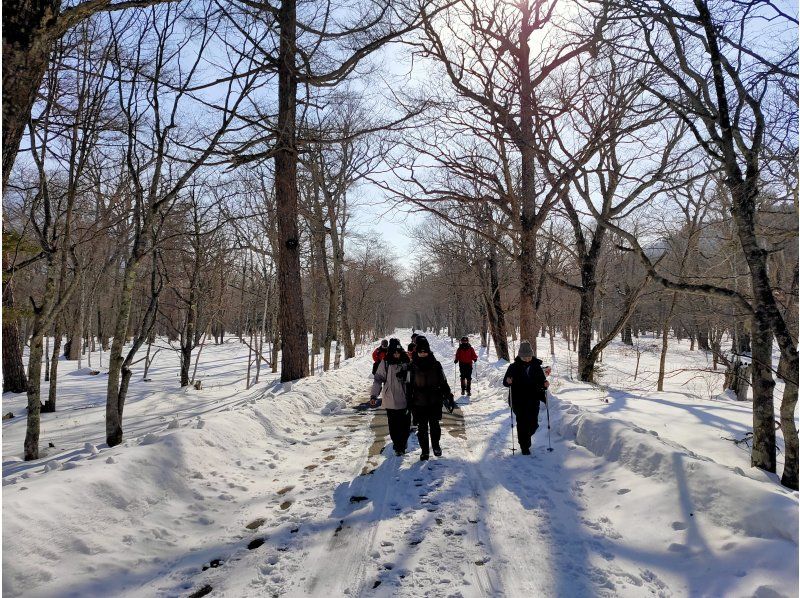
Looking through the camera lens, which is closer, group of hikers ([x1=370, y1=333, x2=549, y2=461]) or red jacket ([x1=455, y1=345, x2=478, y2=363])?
group of hikers ([x1=370, y1=333, x2=549, y2=461])

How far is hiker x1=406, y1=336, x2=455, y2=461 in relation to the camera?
6.57m

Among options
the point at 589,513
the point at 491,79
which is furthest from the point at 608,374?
the point at 589,513

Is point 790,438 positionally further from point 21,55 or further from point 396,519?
point 21,55

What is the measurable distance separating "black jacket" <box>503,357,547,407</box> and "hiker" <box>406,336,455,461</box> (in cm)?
106

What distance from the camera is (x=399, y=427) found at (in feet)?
21.9

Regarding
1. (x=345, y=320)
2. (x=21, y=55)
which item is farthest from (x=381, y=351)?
(x=345, y=320)

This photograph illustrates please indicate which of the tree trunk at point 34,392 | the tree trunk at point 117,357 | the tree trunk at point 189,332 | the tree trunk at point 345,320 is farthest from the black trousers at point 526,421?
the tree trunk at point 345,320

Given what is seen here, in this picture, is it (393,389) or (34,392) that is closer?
(393,389)

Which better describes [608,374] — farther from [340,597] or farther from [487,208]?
[340,597]

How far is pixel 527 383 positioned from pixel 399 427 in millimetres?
2135

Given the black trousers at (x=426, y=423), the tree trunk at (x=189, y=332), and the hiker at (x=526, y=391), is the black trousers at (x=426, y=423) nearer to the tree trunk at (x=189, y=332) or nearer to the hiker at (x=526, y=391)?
the hiker at (x=526, y=391)

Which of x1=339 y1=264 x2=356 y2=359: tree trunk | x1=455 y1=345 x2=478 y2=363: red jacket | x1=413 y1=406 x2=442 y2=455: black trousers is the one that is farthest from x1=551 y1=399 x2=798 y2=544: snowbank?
x1=339 y1=264 x2=356 y2=359: tree trunk

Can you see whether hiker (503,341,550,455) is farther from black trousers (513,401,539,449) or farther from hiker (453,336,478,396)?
hiker (453,336,478,396)

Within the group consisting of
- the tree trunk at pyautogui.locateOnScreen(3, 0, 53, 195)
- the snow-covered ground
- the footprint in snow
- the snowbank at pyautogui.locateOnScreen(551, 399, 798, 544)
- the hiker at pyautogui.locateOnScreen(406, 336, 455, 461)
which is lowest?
the footprint in snow
